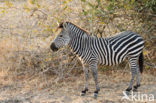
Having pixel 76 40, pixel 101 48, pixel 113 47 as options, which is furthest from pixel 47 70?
pixel 113 47

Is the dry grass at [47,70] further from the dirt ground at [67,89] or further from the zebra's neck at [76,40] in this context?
the zebra's neck at [76,40]

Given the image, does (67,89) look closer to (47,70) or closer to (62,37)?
(47,70)

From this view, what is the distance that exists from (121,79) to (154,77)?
0.93m

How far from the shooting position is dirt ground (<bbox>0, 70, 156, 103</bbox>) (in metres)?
4.75

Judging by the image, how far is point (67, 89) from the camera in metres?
5.34

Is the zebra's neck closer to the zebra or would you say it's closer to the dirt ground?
the zebra

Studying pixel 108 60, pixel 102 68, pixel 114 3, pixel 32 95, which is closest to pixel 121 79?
pixel 102 68

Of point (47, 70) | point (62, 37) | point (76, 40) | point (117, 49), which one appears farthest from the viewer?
point (47, 70)

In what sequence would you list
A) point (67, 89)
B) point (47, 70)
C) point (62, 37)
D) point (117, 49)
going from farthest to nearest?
point (47, 70) < point (67, 89) < point (117, 49) < point (62, 37)

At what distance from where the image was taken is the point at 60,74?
19.3ft

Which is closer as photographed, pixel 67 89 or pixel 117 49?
pixel 117 49

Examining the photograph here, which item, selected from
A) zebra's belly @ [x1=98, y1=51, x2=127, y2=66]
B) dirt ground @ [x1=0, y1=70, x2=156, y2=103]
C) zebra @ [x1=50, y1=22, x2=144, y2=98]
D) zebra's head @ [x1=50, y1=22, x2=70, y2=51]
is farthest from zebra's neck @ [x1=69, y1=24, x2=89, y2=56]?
dirt ground @ [x1=0, y1=70, x2=156, y2=103]

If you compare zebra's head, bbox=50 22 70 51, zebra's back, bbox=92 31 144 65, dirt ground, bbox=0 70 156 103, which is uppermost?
zebra's head, bbox=50 22 70 51

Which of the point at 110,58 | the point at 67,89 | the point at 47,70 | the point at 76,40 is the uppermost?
the point at 76,40
